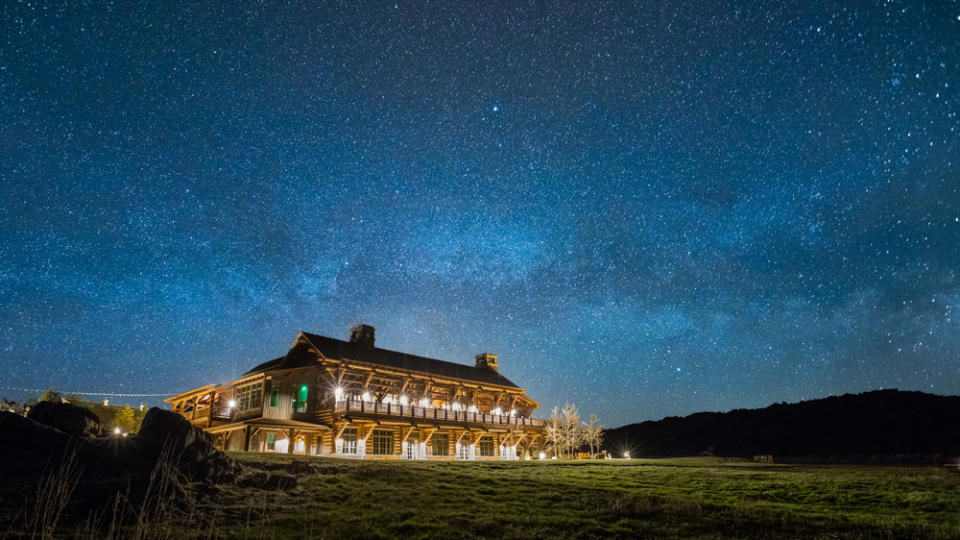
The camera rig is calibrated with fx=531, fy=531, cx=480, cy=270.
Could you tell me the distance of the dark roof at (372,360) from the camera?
37.2 meters

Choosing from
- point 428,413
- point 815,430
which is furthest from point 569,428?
point 815,430

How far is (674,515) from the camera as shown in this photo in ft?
51.3

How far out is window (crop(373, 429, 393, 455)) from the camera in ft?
121

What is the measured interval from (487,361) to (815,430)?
313 ft

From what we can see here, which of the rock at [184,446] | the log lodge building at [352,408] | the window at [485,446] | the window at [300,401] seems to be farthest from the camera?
the window at [485,446]

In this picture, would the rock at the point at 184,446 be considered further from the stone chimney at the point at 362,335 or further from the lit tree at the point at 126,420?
the lit tree at the point at 126,420

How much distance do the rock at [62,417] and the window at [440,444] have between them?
1073 inches

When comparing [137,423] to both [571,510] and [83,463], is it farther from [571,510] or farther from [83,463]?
[571,510]

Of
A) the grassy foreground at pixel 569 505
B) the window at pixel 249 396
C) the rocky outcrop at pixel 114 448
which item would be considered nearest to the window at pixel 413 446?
the window at pixel 249 396

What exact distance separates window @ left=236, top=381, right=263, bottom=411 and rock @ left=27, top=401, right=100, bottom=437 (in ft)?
66.5

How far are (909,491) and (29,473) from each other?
96.1ft

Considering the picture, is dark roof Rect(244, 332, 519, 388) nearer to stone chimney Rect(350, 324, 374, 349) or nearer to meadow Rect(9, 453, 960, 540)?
stone chimney Rect(350, 324, 374, 349)

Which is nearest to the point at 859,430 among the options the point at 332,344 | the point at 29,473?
the point at 332,344

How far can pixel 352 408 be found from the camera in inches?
1352
